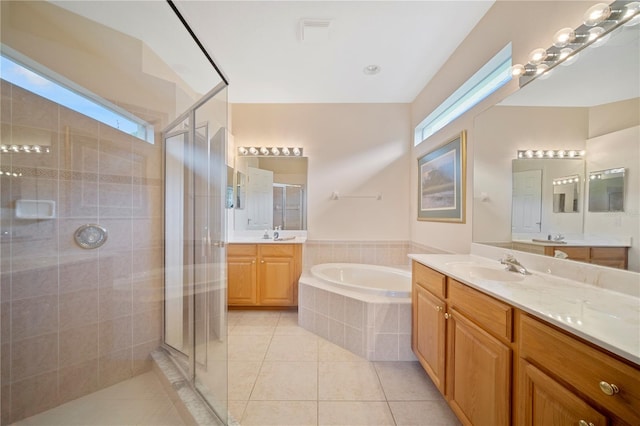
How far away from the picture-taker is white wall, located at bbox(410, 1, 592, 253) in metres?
1.23

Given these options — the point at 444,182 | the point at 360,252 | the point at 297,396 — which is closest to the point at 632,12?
the point at 444,182

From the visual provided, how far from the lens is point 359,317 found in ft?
6.13

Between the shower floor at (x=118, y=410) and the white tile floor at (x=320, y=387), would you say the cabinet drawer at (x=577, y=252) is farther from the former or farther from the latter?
the shower floor at (x=118, y=410)

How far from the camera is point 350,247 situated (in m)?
3.00

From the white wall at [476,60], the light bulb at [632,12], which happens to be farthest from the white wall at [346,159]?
the light bulb at [632,12]

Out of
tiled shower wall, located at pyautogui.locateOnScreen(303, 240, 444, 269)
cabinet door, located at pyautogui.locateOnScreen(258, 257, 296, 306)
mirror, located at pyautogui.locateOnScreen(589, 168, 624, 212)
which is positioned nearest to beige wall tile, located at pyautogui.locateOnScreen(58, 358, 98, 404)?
cabinet door, located at pyautogui.locateOnScreen(258, 257, 296, 306)

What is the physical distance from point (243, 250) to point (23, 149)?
1759 mm

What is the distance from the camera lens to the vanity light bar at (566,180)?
1061mm

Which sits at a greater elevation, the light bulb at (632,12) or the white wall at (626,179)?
the light bulb at (632,12)

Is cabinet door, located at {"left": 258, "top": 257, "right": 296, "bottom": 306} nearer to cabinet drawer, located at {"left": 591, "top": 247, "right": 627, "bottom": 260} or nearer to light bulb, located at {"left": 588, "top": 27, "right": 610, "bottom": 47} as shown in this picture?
cabinet drawer, located at {"left": 591, "top": 247, "right": 627, "bottom": 260}

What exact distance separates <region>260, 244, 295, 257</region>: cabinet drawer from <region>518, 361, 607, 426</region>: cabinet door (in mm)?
2116

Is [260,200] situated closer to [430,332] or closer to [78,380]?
[78,380]

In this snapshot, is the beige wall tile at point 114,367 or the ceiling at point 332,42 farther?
the ceiling at point 332,42

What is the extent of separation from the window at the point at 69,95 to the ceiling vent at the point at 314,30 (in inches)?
55.5
